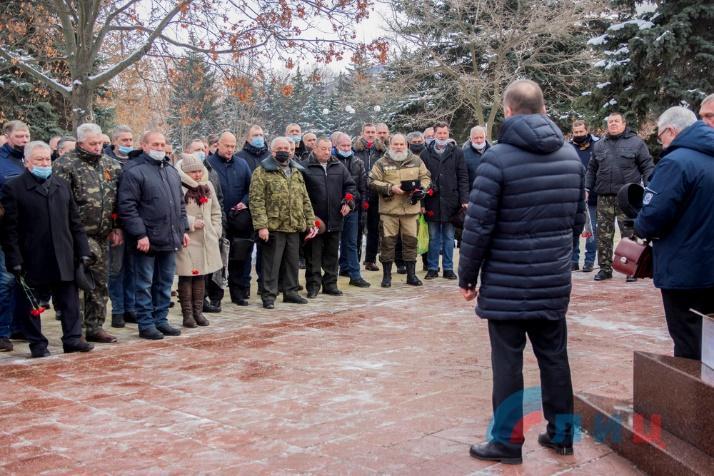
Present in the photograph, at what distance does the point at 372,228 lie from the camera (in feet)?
44.7

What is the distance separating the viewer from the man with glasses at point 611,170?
11852mm

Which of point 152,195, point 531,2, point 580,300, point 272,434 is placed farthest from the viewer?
point 531,2

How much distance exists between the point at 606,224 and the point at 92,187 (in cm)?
726

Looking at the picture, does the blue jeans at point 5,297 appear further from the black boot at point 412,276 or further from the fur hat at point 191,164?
the black boot at point 412,276

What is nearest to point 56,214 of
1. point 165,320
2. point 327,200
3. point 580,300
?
point 165,320

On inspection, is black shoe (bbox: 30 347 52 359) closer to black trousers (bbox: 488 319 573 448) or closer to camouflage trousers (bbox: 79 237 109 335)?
camouflage trousers (bbox: 79 237 109 335)

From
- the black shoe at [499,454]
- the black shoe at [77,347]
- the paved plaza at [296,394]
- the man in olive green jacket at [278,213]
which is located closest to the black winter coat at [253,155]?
the man in olive green jacket at [278,213]

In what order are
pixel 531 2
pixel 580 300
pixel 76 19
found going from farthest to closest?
pixel 531 2
pixel 76 19
pixel 580 300

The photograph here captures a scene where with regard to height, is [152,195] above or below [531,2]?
below

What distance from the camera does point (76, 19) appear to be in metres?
14.8

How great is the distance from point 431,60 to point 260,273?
72.2 ft

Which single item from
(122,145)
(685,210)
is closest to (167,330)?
(122,145)

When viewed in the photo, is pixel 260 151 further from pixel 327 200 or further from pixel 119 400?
pixel 119 400

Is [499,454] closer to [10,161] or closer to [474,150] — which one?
[10,161]
